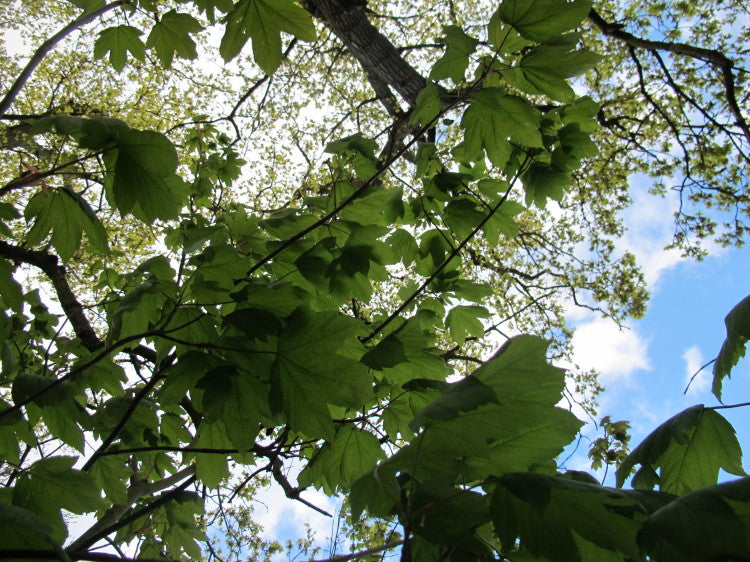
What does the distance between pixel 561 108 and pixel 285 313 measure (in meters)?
1.16

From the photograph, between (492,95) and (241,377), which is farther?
(492,95)

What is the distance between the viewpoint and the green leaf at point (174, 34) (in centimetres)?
131

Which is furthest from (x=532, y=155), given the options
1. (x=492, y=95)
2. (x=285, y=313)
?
(x=285, y=313)

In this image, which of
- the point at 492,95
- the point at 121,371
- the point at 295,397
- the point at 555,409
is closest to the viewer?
the point at 555,409

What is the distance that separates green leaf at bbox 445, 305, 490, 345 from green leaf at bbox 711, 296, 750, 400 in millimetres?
852

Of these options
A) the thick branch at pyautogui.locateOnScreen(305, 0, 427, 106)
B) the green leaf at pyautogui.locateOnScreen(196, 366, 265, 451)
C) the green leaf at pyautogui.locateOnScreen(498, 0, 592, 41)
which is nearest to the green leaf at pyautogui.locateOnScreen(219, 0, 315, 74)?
the green leaf at pyautogui.locateOnScreen(498, 0, 592, 41)

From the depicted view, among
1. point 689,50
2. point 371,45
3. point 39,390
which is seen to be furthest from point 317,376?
point 689,50

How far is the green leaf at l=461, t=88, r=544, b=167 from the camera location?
1.18m

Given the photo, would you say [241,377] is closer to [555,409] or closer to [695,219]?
[555,409]

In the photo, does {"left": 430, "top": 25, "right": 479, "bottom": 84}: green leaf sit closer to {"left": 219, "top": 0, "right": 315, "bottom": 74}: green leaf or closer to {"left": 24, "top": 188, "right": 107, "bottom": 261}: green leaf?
{"left": 219, "top": 0, "right": 315, "bottom": 74}: green leaf

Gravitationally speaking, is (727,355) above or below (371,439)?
below

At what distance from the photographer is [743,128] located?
557cm

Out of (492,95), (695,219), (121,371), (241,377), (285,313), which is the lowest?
(241,377)

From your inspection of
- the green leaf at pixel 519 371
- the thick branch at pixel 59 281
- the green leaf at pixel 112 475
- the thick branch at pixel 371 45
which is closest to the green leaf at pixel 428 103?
the green leaf at pixel 519 371
